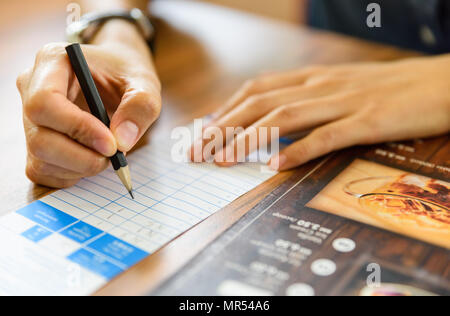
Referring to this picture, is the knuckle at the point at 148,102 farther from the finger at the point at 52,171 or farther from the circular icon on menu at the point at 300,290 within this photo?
the circular icon on menu at the point at 300,290

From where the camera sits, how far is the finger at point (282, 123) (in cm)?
65

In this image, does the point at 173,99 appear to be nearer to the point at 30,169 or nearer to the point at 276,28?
the point at 30,169

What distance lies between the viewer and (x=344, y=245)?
18.6 inches

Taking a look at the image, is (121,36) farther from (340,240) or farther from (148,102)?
(340,240)

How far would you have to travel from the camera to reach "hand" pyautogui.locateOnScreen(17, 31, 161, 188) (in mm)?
506

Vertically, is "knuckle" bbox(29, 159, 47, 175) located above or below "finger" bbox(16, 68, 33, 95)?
below

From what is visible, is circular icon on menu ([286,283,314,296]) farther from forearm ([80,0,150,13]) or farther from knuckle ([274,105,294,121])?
forearm ([80,0,150,13])

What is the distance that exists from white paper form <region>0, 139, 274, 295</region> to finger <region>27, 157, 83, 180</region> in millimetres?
19

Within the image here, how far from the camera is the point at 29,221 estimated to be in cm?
51

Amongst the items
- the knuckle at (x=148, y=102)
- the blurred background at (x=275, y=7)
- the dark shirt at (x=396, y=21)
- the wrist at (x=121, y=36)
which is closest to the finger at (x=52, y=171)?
the knuckle at (x=148, y=102)

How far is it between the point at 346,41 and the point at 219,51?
1.03ft

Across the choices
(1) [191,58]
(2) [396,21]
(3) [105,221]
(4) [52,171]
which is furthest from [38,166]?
(2) [396,21]

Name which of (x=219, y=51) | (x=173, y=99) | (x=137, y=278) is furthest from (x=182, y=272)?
(x=219, y=51)

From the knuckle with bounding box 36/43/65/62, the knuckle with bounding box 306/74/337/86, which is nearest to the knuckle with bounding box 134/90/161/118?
the knuckle with bounding box 36/43/65/62
